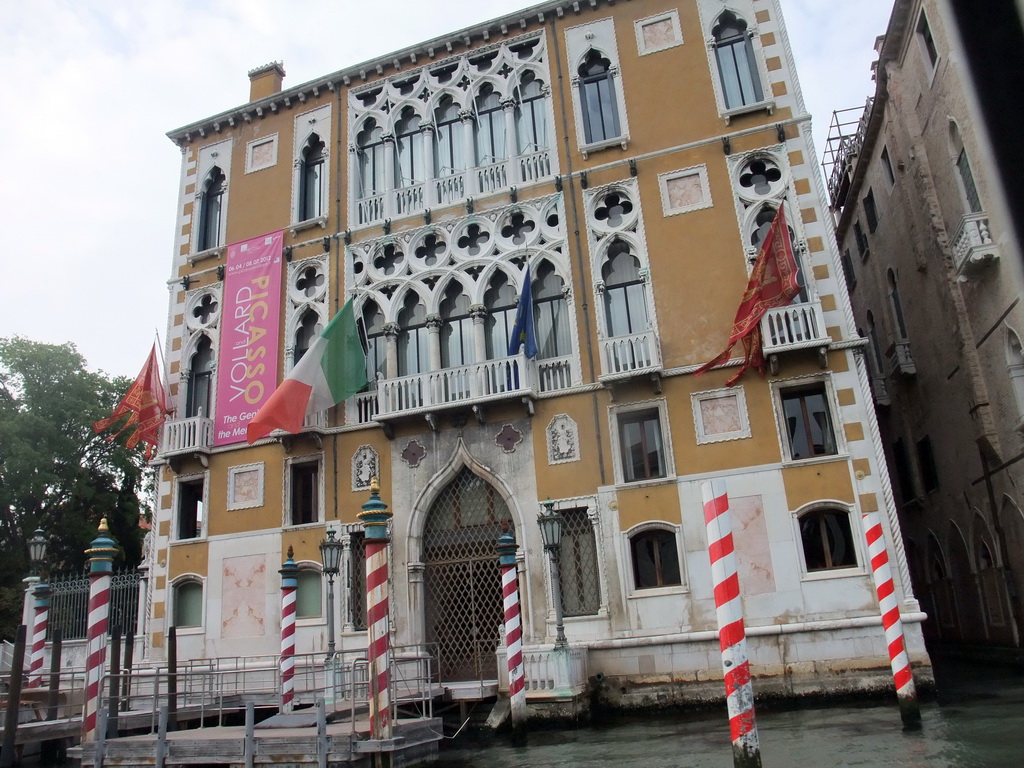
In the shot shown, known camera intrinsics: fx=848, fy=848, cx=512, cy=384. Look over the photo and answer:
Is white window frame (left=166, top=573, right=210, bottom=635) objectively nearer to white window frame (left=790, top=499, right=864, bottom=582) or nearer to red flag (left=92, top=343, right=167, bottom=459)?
red flag (left=92, top=343, right=167, bottom=459)

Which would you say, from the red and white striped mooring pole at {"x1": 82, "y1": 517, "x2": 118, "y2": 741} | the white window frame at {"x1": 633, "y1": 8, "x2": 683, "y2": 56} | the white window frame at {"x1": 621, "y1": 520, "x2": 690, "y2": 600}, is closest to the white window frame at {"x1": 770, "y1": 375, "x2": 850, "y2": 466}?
the white window frame at {"x1": 621, "y1": 520, "x2": 690, "y2": 600}

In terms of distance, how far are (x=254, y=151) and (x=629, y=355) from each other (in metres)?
11.6

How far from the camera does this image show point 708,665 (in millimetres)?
14422

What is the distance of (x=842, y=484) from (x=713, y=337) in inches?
138

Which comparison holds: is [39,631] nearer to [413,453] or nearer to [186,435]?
[186,435]

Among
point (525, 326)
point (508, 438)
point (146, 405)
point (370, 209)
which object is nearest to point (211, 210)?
point (370, 209)

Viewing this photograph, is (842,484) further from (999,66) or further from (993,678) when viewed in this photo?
(999,66)

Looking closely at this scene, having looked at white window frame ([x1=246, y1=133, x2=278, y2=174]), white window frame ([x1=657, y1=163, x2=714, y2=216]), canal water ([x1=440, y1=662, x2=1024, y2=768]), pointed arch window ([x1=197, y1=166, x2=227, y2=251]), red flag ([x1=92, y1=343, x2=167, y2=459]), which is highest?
white window frame ([x1=246, y1=133, x2=278, y2=174])

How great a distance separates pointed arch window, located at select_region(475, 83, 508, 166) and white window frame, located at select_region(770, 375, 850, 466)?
26.5 feet

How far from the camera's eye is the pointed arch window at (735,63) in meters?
17.5

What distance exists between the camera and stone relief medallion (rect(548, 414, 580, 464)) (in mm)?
16297

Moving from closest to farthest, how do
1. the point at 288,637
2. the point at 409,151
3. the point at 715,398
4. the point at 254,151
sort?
the point at 288,637
the point at 715,398
the point at 409,151
the point at 254,151

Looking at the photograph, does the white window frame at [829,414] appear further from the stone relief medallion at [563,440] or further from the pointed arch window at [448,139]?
the pointed arch window at [448,139]

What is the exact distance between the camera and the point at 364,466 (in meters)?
17.6
